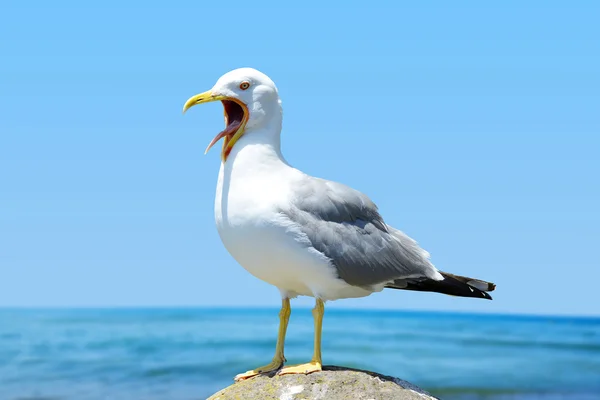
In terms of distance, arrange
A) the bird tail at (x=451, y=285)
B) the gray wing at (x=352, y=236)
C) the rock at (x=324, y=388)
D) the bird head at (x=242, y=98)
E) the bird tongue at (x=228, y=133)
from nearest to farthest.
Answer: the rock at (x=324, y=388) < the gray wing at (x=352, y=236) < the bird head at (x=242, y=98) < the bird tongue at (x=228, y=133) < the bird tail at (x=451, y=285)

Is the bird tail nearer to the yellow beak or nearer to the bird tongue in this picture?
the bird tongue

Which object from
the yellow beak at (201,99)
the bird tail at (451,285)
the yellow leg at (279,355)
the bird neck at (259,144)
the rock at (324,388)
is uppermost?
the yellow beak at (201,99)

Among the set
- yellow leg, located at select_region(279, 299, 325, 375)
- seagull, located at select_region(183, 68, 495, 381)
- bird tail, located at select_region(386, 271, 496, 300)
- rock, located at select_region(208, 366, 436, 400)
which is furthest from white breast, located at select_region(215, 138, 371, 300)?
rock, located at select_region(208, 366, 436, 400)

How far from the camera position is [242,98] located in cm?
737

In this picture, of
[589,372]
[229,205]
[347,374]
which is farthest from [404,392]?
[589,372]

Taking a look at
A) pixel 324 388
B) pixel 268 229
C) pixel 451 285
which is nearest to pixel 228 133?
pixel 268 229

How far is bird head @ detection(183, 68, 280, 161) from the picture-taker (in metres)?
7.34

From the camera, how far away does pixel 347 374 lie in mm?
7141

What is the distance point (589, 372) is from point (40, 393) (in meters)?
17.5

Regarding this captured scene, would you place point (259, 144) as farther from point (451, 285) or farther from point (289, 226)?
point (451, 285)

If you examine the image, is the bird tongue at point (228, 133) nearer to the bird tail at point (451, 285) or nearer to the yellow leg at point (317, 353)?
the yellow leg at point (317, 353)

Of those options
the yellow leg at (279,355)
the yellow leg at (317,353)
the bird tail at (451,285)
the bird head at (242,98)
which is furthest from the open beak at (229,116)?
the bird tail at (451,285)

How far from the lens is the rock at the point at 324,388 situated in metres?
6.93

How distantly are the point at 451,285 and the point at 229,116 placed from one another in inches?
103
